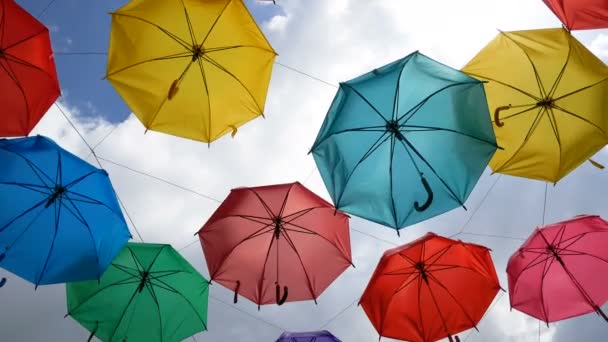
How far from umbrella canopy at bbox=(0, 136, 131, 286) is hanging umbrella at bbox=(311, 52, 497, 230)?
4590 millimetres

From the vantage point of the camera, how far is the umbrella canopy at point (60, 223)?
344 inches

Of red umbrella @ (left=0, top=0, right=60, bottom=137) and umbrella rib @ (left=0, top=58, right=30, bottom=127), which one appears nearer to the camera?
red umbrella @ (left=0, top=0, right=60, bottom=137)

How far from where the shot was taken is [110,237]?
9.19 meters

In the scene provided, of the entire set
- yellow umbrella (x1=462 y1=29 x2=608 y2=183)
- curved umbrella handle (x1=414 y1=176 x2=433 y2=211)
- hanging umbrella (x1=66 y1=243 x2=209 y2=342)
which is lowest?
hanging umbrella (x1=66 y1=243 x2=209 y2=342)

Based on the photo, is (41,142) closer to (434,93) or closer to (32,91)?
(32,91)

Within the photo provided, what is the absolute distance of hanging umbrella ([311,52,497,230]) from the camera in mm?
7641

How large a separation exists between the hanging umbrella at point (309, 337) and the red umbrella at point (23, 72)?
7.80 metres

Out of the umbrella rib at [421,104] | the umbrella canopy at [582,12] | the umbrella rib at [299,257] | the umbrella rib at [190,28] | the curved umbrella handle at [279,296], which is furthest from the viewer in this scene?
the umbrella rib at [299,257]

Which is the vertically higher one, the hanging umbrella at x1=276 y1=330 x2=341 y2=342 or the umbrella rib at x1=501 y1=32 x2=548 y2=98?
the umbrella rib at x1=501 y1=32 x2=548 y2=98

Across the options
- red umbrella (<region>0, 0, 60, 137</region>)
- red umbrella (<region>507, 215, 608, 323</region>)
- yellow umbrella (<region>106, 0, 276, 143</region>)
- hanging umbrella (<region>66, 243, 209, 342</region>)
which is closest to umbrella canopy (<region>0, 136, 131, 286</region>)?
hanging umbrella (<region>66, 243, 209, 342</region>)

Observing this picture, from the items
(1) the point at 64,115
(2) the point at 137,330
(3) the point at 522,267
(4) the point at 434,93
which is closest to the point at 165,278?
(2) the point at 137,330

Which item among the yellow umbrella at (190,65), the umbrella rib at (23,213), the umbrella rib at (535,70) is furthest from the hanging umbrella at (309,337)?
the umbrella rib at (535,70)

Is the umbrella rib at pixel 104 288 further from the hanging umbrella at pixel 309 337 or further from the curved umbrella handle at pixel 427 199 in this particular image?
the curved umbrella handle at pixel 427 199

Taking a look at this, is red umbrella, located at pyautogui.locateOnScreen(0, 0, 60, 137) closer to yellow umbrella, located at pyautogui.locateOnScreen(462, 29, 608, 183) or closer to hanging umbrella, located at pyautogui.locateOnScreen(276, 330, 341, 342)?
hanging umbrella, located at pyautogui.locateOnScreen(276, 330, 341, 342)
